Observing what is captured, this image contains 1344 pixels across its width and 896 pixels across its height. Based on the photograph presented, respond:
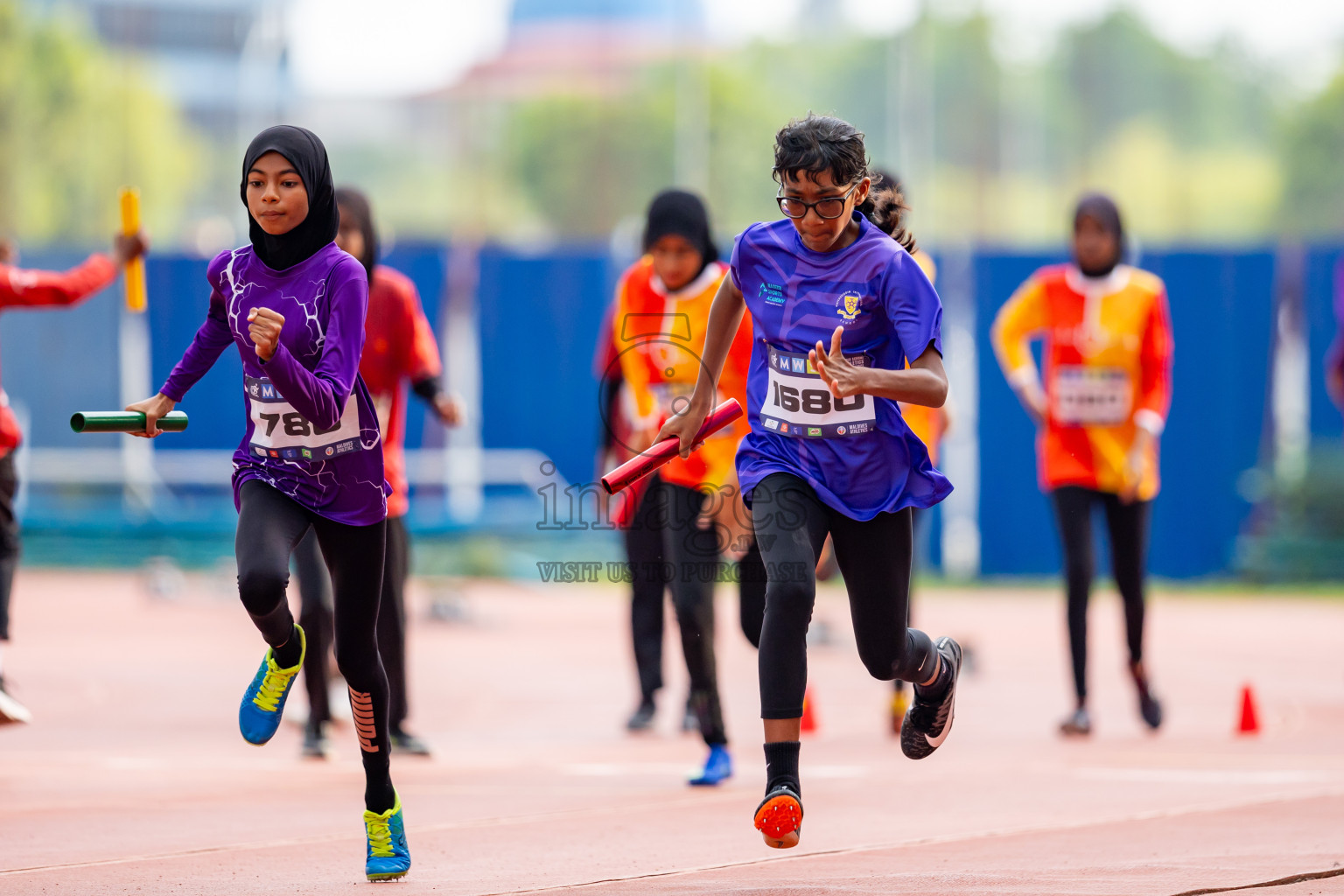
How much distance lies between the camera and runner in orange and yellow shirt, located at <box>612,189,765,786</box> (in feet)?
21.8

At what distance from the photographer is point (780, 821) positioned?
14.8ft

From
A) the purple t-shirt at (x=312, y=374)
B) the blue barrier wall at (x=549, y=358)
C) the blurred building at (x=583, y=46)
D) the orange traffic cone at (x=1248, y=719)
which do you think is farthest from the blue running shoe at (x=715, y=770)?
the blurred building at (x=583, y=46)

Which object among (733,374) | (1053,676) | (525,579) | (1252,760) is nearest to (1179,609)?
(1053,676)

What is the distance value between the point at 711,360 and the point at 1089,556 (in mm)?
3621

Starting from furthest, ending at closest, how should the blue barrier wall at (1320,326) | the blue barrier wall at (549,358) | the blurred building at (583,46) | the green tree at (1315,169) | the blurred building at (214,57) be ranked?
the blurred building at (583,46) → the blurred building at (214,57) → the green tree at (1315,169) → the blue barrier wall at (549,358) → the blue barrier wall at (1320,326)

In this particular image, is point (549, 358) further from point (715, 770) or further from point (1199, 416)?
point (715, 770)

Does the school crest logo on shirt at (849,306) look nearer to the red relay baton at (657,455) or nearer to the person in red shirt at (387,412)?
the red relay baton at (657,455)

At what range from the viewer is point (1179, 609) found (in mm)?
14500

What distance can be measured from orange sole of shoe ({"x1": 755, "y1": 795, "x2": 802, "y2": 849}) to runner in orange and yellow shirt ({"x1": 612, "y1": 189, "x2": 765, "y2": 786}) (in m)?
1.76

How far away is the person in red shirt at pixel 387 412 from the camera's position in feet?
23.2

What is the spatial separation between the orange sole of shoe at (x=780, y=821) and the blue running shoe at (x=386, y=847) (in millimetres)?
1006

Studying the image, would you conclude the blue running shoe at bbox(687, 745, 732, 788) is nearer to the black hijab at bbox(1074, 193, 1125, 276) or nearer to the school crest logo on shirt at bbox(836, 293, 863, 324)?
the school crest logo on shirt at bbox(836, 293, 863, 324)

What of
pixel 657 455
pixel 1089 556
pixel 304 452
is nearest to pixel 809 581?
pixel 657 455

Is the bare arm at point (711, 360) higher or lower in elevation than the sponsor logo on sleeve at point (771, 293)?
lower
